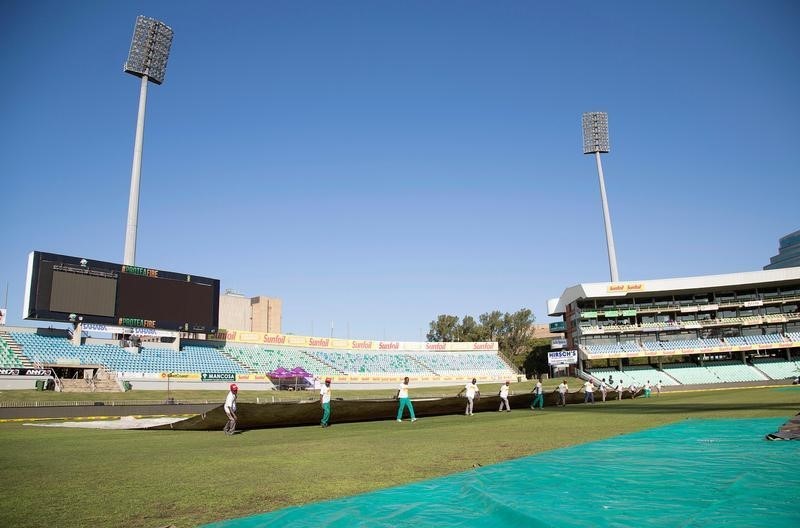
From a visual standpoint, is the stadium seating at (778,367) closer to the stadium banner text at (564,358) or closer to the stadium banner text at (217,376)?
the stadium banner text at (564,358)

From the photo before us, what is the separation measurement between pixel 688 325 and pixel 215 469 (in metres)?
76.5

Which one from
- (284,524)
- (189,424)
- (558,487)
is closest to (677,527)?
(558,487)

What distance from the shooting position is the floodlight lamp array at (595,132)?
260ft

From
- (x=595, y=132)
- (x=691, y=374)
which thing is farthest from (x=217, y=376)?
(x=595, y=132)

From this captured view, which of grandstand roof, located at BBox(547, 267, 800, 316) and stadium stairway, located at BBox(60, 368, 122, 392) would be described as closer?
stadium stairway, located at BBox(60, 368, 122, 392)

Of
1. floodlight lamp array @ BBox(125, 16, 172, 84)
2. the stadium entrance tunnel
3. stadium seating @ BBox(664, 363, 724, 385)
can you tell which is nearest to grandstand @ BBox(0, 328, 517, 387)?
stadium seating @ BBox(664, 363, 724, 385)

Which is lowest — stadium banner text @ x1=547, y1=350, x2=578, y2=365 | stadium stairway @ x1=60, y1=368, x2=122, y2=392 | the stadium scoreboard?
stadium stairway @ x1=60, y1=368, x2=122, y2=392

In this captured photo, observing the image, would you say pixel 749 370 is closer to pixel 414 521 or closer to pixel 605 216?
pixel 605 216

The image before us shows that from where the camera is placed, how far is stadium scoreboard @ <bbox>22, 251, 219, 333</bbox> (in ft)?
126

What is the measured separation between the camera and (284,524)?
5148 mm

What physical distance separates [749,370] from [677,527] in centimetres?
7453

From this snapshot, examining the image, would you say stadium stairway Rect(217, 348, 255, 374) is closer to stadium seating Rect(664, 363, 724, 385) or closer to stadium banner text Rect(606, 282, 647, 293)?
stadium banner text Rect(606, 282, 647, 293)

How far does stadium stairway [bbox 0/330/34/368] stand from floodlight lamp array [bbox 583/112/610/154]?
7415cm

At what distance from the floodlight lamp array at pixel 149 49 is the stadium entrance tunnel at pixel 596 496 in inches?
2260
